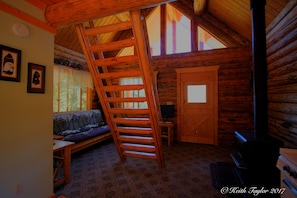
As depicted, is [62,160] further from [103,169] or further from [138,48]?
[138,48]

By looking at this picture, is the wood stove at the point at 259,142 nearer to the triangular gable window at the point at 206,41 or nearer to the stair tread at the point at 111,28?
the stair tread at the point at 111,28

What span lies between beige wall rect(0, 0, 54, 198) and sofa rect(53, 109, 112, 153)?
1.33 m

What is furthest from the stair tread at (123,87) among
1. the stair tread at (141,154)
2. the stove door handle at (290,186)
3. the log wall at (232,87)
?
the log wall at (232,87)

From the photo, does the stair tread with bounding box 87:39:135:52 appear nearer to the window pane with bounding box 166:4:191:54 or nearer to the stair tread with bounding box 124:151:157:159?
the stair tread with bounding box 124:151:157:159

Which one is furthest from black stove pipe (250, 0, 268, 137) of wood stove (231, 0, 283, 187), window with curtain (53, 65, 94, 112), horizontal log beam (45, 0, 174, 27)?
window with curtain (53, 65, 94, 112)

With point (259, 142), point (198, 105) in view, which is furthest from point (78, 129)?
point (259, 142)

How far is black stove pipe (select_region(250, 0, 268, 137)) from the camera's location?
225 centimetres

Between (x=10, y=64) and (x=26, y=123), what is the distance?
651 millimetres

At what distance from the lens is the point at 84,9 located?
5.71 ft

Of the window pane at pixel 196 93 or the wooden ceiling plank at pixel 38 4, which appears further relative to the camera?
the window pane at pixel 196 93

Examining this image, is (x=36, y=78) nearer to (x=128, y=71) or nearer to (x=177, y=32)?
(x=128, y=71)

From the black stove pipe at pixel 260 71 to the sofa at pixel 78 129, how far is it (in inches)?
138

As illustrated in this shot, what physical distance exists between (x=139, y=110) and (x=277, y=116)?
248cm

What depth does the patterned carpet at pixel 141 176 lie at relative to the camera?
7.01 ft
